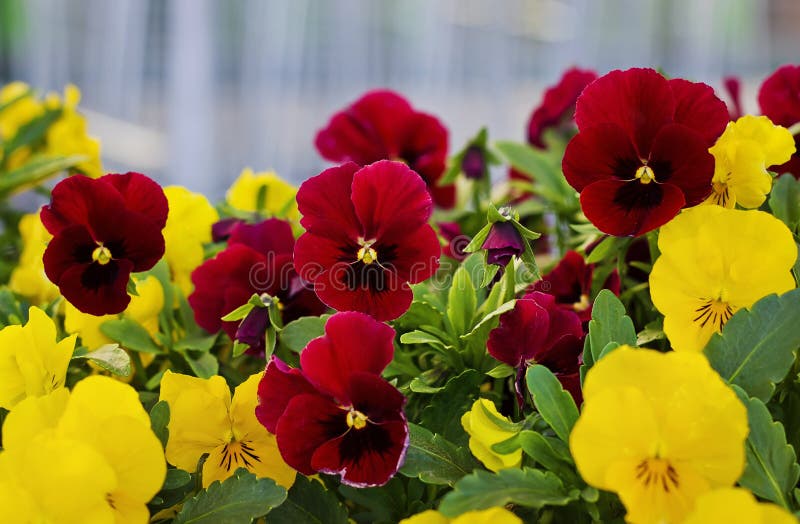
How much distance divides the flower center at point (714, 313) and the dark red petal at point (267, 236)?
29 cm

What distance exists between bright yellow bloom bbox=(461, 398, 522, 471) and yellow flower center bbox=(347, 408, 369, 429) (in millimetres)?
56

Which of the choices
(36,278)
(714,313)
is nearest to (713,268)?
(714,313)

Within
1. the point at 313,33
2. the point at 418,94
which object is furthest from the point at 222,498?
the point at 418,94

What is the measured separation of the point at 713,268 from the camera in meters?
0.51

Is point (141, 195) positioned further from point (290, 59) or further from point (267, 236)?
point (290, 59)

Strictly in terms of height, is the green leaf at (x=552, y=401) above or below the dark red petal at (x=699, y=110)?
below

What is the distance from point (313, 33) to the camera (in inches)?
140

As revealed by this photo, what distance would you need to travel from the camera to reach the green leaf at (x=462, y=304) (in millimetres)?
579

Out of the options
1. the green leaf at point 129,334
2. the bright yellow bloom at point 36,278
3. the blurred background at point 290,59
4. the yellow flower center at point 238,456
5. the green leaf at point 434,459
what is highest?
the green leaf at point 434,459

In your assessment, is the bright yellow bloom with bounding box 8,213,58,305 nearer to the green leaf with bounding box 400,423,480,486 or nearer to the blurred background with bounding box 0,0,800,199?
the green leaf with bounding box 400,423,480,486

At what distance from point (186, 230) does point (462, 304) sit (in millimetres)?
243

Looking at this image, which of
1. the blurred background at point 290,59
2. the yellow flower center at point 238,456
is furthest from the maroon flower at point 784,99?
the blurred background at point 290,59

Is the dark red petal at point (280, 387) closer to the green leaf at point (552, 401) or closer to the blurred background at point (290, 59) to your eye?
the green leaf at point (552, 401)

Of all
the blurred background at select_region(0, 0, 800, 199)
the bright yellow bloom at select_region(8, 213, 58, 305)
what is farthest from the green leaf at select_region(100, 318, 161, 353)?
the blurred background at select_region(0, 0, 800, 199)
